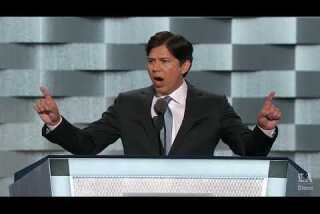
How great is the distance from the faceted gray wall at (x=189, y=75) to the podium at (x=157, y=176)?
0.91 m

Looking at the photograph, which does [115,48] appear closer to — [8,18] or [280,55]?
[8,18]

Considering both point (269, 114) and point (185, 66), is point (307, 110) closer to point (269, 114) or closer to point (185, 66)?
point (185, 66)

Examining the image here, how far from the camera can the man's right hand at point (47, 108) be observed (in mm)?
1000

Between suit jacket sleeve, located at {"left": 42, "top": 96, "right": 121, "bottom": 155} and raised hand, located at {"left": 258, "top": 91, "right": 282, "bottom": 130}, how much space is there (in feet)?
0.98

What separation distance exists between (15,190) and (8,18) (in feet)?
3.10

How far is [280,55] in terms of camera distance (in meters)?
1.69

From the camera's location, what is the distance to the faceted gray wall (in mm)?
1681

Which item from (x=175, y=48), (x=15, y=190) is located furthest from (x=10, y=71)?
(x=15, y=190)

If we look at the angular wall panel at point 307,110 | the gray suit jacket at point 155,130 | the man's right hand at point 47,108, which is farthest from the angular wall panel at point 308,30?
the man's right hand at point 47,108

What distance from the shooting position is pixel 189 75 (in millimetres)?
1680

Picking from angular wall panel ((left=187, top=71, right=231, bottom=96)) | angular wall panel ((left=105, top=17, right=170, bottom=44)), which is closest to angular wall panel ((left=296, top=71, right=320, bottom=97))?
angular wall panel ((left=187, top=71, right=231, bottom=96))

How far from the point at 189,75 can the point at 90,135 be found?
0.43 m

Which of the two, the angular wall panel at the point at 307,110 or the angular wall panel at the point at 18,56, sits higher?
the angular wall panel at the point at 18,56

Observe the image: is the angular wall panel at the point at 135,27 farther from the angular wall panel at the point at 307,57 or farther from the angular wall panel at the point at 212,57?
the angular wall panel at the point at 307,57
